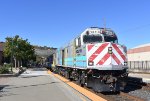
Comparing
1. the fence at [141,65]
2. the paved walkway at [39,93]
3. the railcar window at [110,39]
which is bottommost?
the paved walkway at [39,93]

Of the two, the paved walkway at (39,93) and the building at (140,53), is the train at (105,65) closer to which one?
the paved walkway at (39,93)

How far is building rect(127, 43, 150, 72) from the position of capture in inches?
2403

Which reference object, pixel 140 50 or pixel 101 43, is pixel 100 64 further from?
pixel 140 50

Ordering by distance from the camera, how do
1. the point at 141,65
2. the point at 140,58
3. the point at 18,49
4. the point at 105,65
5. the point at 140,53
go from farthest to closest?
the point at 140,53 → the point at 140,58 → the point at 18,49 → the point at 141,65 → the point at 105,65

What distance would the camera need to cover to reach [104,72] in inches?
731

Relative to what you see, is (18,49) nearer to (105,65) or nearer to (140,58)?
(140,58)

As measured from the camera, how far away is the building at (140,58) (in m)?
61.0

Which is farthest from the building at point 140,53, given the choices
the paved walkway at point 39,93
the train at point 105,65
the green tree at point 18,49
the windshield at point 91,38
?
the train at point 105,65

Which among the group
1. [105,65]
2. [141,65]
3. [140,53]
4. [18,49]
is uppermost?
[18,49]

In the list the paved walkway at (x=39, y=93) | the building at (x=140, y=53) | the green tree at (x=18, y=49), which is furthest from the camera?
the building at (x=140, y=53)

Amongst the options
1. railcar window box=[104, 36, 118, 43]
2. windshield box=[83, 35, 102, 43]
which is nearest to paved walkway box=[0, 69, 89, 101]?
windshield box=[83, 35, 102, 43]

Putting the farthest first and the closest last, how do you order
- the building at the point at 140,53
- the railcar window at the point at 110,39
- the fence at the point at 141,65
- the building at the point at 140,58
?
1. the building at the point at 140,53
2. the building at the point at 140,58
3. the fence at the point at 141,65
4. the railcar window at the point at 110,39

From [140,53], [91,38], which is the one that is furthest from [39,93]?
[140,53]

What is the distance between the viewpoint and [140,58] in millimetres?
79375
